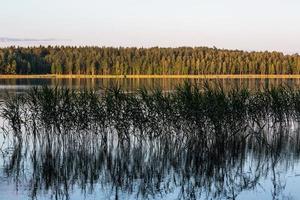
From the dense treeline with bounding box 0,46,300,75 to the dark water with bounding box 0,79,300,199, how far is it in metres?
127

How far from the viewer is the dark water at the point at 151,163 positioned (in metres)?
13.1

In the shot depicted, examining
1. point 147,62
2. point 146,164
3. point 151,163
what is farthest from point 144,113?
point 147,62

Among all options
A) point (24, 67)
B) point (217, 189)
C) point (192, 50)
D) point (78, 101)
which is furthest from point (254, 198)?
point (192, 50)

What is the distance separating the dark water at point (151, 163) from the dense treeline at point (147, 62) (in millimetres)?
126563

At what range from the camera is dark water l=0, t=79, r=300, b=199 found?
13055mm

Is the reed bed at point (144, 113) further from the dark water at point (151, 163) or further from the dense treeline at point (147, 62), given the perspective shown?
the dense treeline at point (147, 62)

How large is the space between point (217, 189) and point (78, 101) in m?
8.02

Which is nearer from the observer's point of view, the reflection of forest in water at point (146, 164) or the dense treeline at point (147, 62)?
the reflection of forest in water at point (146, 164)

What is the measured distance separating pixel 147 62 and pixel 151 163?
145 meters

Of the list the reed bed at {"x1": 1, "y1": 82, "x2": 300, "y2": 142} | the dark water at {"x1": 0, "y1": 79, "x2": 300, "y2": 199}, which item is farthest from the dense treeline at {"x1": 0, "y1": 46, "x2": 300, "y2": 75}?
the dark water at {"x1": 0, "y1": 79, "x2": 300, "y2": 199}

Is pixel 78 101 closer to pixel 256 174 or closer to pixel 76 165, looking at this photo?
pixel 76 165

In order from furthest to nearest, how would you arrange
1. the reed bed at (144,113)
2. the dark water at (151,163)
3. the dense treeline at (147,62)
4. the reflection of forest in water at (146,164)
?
the dense treeline at (147,62)
the reed bed at (144,113)
the reflection of forest in water at (146,164)
the dark water at (151,163)

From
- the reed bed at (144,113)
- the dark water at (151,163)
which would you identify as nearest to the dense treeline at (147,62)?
the reed bed at (144,113)

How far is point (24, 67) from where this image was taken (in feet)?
488
